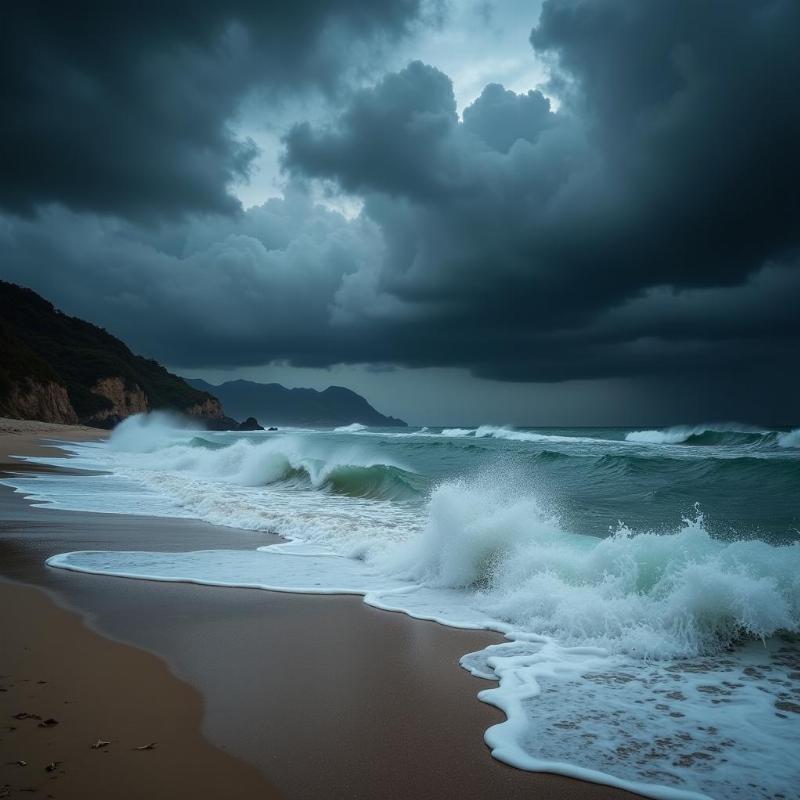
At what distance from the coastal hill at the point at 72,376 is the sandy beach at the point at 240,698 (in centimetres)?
5636

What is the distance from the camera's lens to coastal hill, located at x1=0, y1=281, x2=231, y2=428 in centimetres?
5584

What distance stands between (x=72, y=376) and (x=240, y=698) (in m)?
93.8

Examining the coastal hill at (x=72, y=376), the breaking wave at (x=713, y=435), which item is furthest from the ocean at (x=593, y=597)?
the coastal hill at (x=72, y=376)

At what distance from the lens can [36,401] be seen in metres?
56.4

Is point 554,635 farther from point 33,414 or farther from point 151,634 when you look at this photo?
point 33,414

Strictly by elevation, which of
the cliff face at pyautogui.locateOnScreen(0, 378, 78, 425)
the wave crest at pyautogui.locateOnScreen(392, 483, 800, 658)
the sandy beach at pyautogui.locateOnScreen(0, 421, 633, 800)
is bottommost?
the sandy beach at pyautogui.locateOnScreen(0, 421, 633, 800)

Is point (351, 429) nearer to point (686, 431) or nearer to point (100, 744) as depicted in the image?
point (686, 431)

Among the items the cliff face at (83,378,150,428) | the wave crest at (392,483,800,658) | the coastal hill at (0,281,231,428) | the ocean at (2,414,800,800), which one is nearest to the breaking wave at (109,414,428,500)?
the ocean at (2,414,800,800)

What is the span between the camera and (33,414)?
55.5 metres

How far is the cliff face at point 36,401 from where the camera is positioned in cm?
5266

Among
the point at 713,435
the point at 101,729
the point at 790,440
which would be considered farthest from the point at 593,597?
the point at 713,435

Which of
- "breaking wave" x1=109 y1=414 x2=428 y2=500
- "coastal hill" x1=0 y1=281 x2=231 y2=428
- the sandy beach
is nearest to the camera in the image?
the sandy beach

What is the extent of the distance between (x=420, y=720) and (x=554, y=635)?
6.31ft

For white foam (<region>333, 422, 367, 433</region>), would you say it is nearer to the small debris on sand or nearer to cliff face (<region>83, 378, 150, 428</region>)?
cliff face (<region>83, 378, 150, 428</region>)
